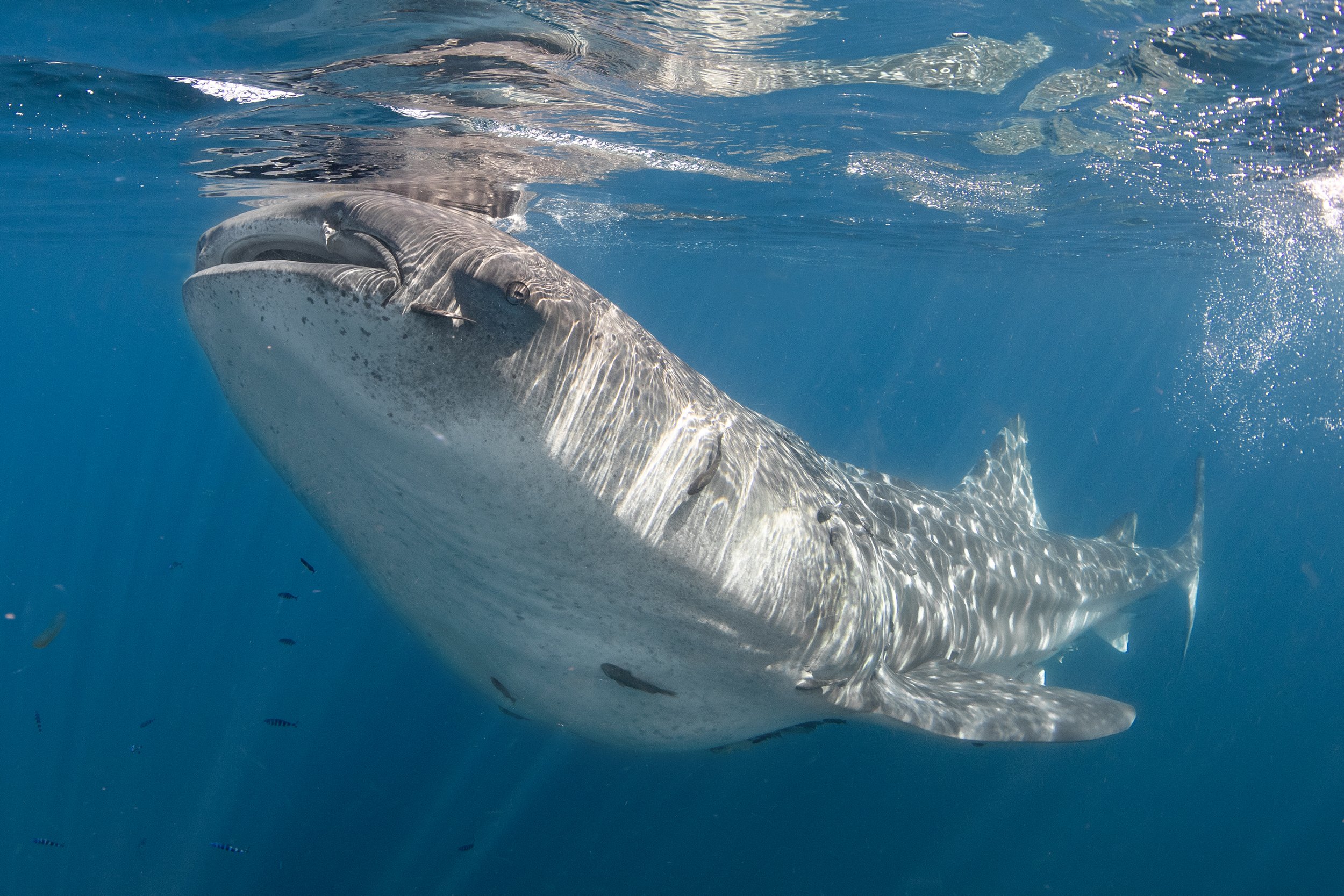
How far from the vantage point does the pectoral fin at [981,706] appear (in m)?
4.30

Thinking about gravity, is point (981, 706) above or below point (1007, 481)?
below

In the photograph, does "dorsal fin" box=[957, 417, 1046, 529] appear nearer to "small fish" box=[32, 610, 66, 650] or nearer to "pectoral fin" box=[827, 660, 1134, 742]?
"pectoral fin" box=[827, 660, 1134, 742]

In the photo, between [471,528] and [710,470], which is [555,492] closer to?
[471,528]

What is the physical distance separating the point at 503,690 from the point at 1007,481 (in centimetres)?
632

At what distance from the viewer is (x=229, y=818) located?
1096cm

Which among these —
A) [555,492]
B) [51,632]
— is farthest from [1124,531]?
[51,632]

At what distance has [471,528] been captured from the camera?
8.80 feet

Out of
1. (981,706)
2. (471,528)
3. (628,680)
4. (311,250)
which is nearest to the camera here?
(311,250)

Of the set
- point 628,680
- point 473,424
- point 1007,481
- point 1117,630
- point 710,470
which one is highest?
point 473,424

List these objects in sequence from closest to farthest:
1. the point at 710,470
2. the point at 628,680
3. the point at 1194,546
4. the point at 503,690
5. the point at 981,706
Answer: the point at 710,470
the point at 628,680
the point at 503,690
the point at 981,706
the point at 1194,546

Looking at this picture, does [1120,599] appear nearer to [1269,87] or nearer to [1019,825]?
[1019,825]

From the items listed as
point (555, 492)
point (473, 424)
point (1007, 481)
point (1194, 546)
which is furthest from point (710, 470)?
point (1194, 546)

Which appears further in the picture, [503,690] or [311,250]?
[503,690]

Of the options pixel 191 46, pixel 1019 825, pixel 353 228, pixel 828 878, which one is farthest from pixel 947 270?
pixel 353 228
